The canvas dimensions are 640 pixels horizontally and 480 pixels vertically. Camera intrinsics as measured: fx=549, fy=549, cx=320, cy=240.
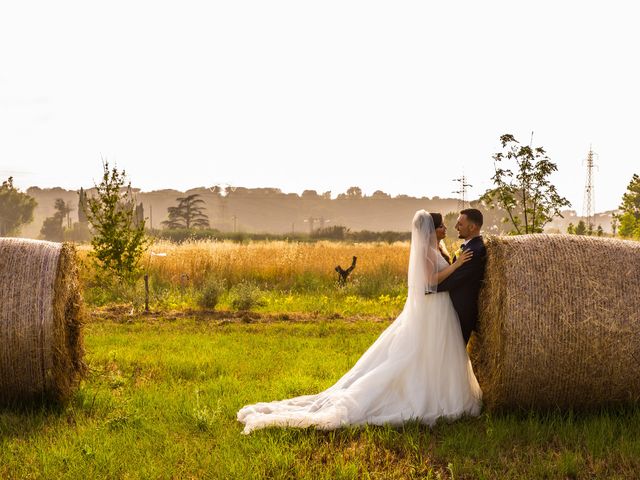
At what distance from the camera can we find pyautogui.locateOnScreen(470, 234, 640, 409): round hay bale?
5.44m

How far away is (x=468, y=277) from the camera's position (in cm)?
604

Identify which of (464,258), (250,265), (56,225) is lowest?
(250,265)

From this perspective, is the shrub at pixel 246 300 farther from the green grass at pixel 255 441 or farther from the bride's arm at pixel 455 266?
the bride's arm at pixel 455 266

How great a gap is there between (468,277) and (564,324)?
1.08 metres

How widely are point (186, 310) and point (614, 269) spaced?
9.93 m

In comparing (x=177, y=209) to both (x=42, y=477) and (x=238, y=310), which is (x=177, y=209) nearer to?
(x=238, y=310)

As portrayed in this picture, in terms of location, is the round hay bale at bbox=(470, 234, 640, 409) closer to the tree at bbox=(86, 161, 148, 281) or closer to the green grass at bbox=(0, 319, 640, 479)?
the green grass at bbox=(0, 319, 640, 479)

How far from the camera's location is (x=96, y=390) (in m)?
6.79

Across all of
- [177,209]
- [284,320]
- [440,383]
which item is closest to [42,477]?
[440,383]

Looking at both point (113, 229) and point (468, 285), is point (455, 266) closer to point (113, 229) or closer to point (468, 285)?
point (468, 285)

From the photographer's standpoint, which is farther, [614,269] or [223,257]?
[223,257]

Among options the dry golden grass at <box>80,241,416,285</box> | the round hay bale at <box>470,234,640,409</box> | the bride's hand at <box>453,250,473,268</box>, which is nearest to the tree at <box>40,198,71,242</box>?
the dry golden grass at <box>80,241,416,285</box>

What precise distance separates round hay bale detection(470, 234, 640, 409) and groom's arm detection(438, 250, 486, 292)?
0.83 feet

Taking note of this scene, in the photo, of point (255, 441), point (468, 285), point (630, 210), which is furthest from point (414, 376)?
point (630, 210)
